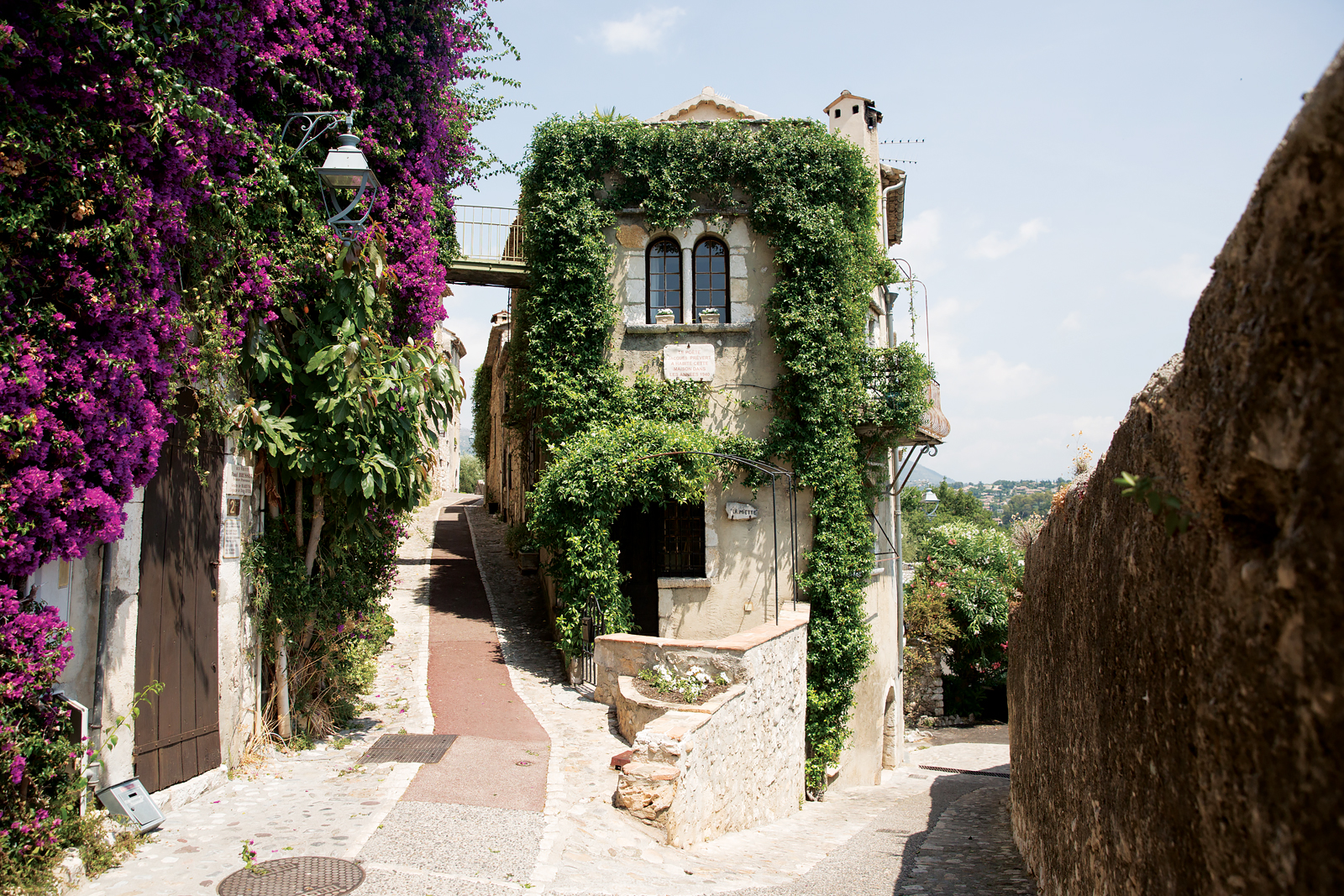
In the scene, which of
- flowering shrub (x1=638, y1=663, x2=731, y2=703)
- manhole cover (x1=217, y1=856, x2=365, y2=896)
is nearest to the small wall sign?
flowering shrub (x1=638, y1=663, x2=731, y2=703)

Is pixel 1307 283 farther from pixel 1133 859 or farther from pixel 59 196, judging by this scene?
pixel 59 196

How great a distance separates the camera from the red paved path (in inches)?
273

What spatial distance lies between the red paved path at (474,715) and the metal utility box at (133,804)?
67.2 inches

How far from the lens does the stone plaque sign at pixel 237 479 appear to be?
696 cm

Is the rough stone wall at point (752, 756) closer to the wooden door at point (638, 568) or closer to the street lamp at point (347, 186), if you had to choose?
the wooden door at point (638, 568)

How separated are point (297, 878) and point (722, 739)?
4.32 meters

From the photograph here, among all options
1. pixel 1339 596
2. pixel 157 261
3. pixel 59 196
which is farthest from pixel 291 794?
pixel 1339 596

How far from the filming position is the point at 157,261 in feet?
18.0

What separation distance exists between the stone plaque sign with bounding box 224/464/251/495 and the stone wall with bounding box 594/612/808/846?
3981mm

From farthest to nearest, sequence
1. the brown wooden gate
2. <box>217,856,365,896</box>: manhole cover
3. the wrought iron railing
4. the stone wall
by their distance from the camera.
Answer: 1. the wrought iron railing
2. the stone wall
3. the brown wooden gate
4. <box>217,856,365,896</box>: manhole cover

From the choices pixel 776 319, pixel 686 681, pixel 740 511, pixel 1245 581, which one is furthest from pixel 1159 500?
pixel 776 319

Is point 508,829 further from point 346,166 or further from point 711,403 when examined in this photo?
point 711,403

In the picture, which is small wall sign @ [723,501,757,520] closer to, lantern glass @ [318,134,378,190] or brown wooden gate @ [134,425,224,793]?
lantern glass @ [318,134,378,190]

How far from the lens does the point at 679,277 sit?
45.7 feet
